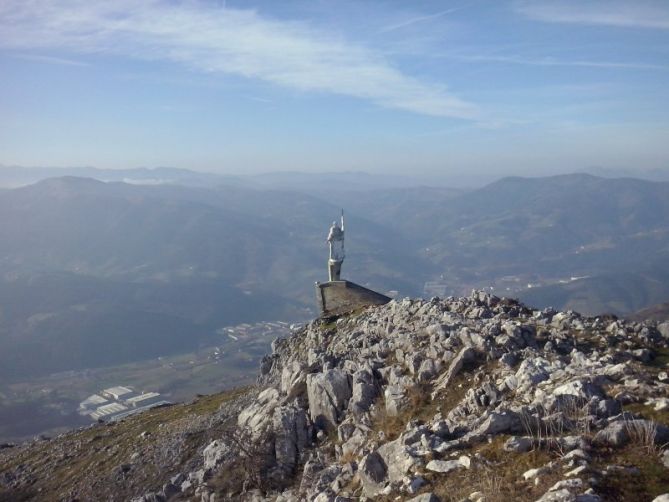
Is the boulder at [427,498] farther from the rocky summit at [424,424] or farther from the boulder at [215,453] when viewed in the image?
the boulder at [215,453]

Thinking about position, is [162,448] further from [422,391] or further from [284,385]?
[422,391]

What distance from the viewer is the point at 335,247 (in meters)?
42.5

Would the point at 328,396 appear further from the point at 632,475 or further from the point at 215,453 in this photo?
the point at 632,475

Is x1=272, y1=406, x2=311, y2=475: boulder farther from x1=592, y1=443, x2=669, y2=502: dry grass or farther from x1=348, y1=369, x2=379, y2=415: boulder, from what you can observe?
x1=592, y1=443, x2=669, y2=502: dry grass

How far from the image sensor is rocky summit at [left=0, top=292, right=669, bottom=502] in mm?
12898

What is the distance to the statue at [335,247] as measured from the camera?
1658 inches

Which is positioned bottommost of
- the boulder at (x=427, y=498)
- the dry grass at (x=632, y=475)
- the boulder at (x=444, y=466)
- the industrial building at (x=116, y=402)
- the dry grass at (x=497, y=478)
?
the industrial building at (x=116, y=402)

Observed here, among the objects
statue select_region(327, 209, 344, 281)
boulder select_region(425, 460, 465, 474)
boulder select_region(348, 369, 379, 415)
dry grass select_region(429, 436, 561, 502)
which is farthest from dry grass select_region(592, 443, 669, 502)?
statue select_region(327, 209, 344, 281)

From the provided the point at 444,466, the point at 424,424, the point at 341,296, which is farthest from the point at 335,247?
the point at 444,466

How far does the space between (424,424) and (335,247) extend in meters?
25.9

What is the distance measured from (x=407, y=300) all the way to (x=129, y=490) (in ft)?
50.1

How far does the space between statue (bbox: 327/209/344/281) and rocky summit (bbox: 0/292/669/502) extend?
933 cm

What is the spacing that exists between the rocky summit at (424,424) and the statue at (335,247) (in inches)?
367

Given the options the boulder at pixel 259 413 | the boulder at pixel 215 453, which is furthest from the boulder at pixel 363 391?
the boulder at pixel 215 453
